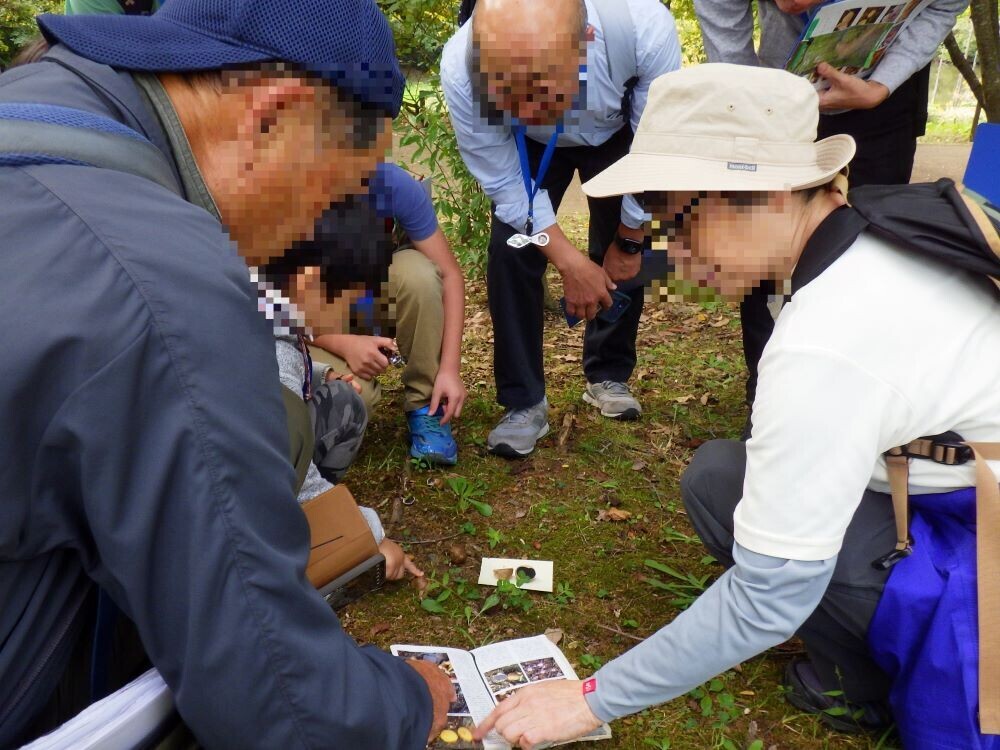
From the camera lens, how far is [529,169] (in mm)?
3188

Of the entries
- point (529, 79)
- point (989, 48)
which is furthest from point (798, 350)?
point (989, 48)

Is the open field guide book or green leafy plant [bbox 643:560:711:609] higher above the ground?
the open field guide book

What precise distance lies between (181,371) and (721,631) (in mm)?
1130

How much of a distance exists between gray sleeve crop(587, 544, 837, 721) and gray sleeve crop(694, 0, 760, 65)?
2.28 metres

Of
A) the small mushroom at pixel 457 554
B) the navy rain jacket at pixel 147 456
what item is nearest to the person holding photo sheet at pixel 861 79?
the small mushroom at pixel 457 554

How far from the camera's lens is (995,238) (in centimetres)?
143

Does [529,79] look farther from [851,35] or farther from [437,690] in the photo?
[437,690]

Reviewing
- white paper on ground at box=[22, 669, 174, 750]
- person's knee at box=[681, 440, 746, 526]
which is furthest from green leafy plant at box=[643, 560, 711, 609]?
white paper on ground at box=[22, 669, 174, 750]

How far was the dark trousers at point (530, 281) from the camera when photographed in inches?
127

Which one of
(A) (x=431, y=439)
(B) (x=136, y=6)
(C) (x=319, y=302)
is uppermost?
(B) (x=136, y=6)

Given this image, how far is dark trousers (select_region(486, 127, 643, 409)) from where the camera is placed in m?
3.23

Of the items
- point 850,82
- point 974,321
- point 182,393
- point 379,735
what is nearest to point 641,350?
point 850,82

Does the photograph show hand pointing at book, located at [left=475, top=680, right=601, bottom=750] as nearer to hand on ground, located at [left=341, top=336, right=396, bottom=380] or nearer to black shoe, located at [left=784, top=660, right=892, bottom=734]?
black shoe, located at [left=784, top=660, right=892, bottom=734]

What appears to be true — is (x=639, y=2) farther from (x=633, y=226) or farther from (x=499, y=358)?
(x=499, y=358)
